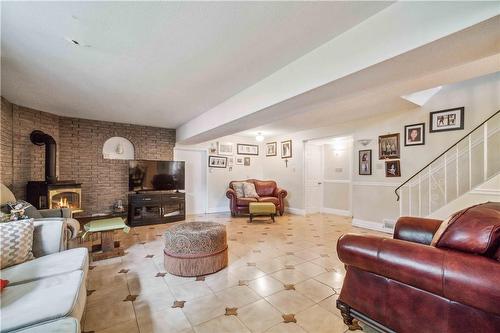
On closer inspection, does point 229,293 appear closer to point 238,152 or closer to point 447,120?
point 447,120

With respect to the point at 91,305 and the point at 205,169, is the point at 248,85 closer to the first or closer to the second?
the point at 91,305

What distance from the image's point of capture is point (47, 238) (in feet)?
6.83

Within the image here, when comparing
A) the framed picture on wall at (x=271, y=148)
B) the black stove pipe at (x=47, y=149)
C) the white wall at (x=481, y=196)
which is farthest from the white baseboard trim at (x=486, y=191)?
the black stove pipe at (x=47, y=149)

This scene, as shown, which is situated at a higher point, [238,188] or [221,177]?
[221,177]

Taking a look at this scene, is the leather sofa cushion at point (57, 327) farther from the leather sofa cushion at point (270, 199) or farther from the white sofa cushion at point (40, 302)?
the leather sofa cushion at point (270, 199)

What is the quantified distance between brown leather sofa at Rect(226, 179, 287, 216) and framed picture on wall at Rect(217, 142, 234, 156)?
92 centimetres

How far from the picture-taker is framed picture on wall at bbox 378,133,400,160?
4.36 meters

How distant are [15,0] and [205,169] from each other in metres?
5.23

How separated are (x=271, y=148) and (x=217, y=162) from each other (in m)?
1.89

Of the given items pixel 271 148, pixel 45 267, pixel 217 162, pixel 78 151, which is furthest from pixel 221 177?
pixel 45 267

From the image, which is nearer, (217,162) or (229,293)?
(229,293)

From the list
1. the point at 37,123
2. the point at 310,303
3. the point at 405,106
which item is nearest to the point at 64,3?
the point at 310,303

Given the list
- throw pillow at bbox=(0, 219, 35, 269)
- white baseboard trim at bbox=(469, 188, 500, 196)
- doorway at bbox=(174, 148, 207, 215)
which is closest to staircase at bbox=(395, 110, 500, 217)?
white baseboard trim at bbox=(469, 188, 500, 196)

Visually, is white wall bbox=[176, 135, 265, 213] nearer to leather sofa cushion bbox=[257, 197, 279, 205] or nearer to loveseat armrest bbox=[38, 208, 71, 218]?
leather sofa cushion bbox=[257, 197, 279, 205]
